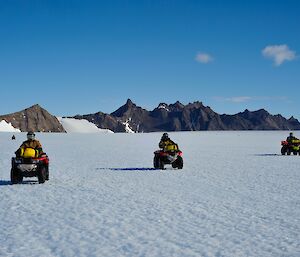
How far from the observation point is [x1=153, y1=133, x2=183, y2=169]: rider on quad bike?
2047cm

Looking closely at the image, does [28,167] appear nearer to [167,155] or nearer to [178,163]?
[167,155]

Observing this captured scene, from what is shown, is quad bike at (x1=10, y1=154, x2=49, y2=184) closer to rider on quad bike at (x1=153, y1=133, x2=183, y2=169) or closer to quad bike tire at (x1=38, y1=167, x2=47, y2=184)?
quad bike tire at (x1=38, y1=167, x2=47, y2=184)

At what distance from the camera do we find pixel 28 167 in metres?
14.4

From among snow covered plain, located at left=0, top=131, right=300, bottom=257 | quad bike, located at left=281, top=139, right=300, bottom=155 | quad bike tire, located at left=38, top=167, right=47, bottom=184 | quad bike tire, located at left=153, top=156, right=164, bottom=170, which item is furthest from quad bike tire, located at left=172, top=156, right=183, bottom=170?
quad bike, located at left=281, top=139, right=300, bottom=155

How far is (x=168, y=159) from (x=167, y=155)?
0.22 m

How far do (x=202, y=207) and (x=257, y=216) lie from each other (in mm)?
1494

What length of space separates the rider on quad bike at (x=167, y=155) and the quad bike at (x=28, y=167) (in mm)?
6878

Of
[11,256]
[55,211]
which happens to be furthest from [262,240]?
[55,211]

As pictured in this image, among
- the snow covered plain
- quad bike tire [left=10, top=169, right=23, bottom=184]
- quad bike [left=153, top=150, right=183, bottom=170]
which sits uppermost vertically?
quad bike [left=153, top=150, right=183, bottom=170]

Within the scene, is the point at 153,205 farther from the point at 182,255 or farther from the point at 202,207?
the point at 182,255

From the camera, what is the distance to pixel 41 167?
1466cm

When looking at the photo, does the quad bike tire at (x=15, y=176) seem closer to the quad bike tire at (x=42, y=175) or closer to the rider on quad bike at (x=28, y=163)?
the rider on quad bike at (x=28, y=163)

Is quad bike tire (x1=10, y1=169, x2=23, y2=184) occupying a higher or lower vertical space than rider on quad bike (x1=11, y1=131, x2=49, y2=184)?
lower

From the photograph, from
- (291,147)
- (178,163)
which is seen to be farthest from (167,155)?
(291,147)
